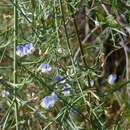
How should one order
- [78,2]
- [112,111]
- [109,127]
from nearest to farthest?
[78,2], [109,127], [112,111]

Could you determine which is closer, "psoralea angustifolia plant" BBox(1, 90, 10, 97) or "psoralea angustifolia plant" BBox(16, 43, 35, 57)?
"psoralea angustifolia plant" BBox(1, 90, 10, 97)

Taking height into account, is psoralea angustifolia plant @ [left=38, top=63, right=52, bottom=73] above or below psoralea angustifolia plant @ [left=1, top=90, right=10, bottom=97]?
above

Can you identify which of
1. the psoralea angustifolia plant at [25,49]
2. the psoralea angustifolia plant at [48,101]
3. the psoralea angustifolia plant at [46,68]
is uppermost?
the psoralea angustifolia plant at [25,49]

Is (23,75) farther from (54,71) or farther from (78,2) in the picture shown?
(78,2)

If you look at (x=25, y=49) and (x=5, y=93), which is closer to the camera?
(x=5, y=93)

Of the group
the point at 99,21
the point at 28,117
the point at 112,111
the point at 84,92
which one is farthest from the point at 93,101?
the point at 112,111

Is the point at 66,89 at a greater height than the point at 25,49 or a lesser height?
lesser

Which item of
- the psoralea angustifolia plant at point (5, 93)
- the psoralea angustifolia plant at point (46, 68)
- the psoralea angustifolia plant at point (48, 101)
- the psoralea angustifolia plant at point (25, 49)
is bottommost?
the psoralea angustifolia plant at point (48, 101)

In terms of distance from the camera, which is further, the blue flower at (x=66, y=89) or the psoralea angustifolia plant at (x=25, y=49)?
the psoralea angustifolia plant at (x=25, y=49)

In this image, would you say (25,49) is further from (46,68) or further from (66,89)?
(66,89)

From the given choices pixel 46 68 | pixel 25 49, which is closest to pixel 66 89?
pixel 46 68

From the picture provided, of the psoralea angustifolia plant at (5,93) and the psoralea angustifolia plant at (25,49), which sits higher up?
the psoralea angustifolia plant at (25,49)
